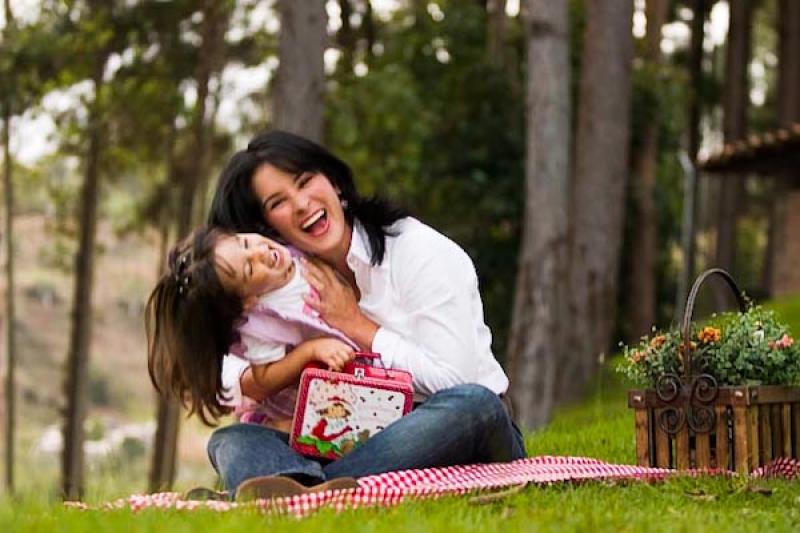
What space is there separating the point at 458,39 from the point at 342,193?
50.1 feet

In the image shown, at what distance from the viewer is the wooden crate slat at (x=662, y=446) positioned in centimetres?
612

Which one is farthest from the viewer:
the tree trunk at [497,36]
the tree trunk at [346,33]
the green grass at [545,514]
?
the tree trunk at [346,33]

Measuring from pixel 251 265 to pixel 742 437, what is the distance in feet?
6.24

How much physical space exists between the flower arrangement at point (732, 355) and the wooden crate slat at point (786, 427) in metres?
0.10

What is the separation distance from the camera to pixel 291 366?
5.42 meters

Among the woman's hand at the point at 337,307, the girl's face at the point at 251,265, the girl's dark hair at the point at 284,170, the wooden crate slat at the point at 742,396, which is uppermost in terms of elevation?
the girl's dark hair at the point at 284,170

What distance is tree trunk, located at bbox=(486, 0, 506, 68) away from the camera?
2009cm

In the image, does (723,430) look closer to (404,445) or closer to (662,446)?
(662,446)

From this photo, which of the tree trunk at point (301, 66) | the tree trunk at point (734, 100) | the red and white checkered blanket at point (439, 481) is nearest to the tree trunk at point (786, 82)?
the tree trunk at point (734, 100)

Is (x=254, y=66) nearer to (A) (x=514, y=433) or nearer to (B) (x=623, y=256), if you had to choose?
(B) (x=623, y=256)

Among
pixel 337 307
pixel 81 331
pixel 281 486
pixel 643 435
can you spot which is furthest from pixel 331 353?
pixel 81 331

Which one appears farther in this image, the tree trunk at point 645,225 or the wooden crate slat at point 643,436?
the tree trunk at point 645,225

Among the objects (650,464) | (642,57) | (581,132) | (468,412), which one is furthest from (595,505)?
(642,57)

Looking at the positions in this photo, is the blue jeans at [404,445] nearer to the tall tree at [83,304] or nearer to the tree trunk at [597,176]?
the tree trunk at [597,176]
